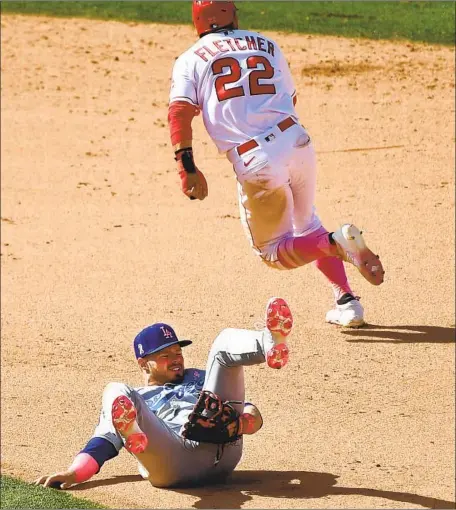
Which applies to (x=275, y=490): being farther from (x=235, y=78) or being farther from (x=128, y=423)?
(x=235, y=78)

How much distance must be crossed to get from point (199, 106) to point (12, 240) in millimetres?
6237

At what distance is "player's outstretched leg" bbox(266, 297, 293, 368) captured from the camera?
6.79m

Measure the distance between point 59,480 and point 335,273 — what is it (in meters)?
3.64

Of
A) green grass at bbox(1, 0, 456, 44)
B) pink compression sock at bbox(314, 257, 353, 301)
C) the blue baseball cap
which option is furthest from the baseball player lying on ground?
green grass at bbox(1, 0, 456, 44)

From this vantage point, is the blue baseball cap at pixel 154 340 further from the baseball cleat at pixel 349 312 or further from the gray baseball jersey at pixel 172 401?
the baseball cleat at pixel 349 312

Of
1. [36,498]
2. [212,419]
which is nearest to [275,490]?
[212,419]

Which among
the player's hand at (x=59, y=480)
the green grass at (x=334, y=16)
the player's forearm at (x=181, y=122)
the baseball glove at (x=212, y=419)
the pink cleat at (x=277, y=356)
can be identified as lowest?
the player's hand at (x=59, y=480)

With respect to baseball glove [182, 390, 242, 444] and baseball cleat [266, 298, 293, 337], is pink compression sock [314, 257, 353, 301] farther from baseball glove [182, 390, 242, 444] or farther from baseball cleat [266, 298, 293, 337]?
baseball cleat [266, 298, 293, 337]

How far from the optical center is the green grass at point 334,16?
1723 cm

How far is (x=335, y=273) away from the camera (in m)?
10.3

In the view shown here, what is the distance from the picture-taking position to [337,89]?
1597 centimetres

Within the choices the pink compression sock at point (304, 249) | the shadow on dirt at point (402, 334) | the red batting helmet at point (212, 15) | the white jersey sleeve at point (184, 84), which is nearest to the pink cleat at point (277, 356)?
the pink compression sock at point (304, 249)

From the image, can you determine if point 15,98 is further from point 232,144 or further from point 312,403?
point 232,144

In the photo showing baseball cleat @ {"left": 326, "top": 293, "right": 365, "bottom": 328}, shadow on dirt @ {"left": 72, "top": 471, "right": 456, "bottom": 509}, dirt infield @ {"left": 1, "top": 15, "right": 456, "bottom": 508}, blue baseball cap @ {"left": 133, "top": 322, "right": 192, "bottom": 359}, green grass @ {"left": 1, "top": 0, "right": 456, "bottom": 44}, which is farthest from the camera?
green grass @ {"left": 1, "top": 0, "right": 456, "bottom": 44}
